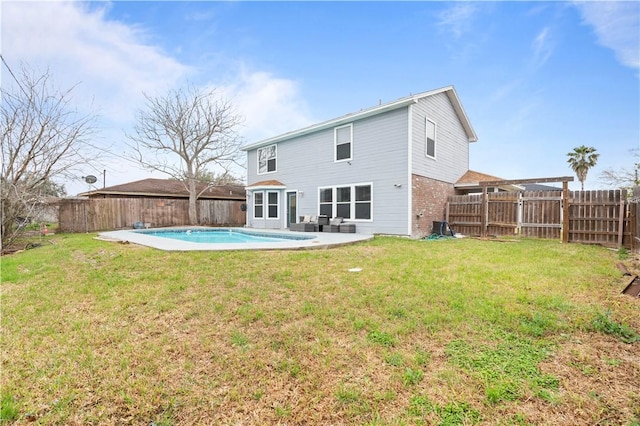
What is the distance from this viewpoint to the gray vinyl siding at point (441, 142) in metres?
11.6

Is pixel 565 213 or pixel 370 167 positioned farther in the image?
pixel 370 167

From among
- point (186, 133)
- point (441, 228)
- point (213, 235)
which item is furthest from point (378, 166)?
point (186, 133)

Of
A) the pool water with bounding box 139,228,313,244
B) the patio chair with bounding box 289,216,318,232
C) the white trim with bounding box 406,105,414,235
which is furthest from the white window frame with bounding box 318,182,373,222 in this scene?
the pool water with bounding box 139,228,313,244

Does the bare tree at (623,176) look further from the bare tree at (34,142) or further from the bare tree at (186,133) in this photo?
the bare tree at (34,142)

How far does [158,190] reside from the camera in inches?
790

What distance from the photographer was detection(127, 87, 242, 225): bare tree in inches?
719

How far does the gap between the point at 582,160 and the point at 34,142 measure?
38.9 metres

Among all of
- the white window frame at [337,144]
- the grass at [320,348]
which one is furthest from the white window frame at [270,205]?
the grass at [320,348]

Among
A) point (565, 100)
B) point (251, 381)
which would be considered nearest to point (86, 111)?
point (251, 381)

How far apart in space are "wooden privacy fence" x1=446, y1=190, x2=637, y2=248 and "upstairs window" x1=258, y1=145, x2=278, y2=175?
30.7 ft

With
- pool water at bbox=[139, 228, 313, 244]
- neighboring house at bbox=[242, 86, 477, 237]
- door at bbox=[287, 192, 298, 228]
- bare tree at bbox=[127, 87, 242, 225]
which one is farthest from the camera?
bare tree at bbox=[127, 87, 242, 225]

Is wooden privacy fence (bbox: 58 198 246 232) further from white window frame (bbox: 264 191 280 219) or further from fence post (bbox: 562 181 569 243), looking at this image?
fence post (bbox: 562 181 569 243)

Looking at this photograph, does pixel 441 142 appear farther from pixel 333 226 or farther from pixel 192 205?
pixel 192 205

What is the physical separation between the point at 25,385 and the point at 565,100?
1937 centimetres
